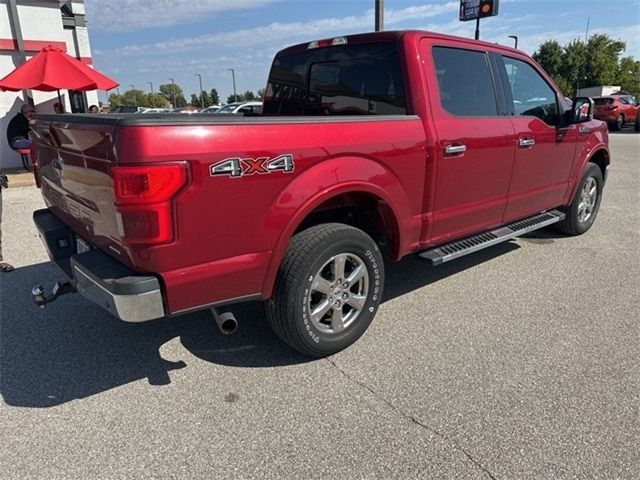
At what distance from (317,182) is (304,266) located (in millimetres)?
493

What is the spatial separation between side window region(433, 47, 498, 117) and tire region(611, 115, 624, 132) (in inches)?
870

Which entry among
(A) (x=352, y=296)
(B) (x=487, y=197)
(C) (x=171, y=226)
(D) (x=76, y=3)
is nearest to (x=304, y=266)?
(A) (x=352, y=296)

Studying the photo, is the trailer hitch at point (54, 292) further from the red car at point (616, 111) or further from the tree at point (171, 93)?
the tree at point (171, 93)

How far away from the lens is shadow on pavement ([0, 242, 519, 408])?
294 centimetres

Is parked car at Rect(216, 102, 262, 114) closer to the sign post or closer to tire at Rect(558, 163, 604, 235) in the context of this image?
tire at Rect(558, 163, 604, 235)

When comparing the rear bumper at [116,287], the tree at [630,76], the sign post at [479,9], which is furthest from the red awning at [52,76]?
the tree at [630,76]

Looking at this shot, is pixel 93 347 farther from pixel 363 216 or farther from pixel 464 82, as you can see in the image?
pixel 464 82

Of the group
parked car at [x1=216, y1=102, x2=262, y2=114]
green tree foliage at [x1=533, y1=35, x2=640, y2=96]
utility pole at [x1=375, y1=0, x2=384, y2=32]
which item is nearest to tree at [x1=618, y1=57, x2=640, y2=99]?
green tree foliage at [x1=533, y1=35, x2=640, y2=96]

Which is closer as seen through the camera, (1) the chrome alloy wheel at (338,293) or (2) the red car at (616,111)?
(1) the chrome alloy wheel at (338,293)

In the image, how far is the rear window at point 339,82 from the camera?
3527 mm

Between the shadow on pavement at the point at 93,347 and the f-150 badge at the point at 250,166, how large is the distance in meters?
1.28

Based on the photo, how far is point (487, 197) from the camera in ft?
13.4

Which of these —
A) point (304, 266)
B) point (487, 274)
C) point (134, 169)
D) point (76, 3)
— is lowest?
point (487, 274)

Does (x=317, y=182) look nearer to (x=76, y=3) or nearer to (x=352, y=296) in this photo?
(x=352, y=296)
